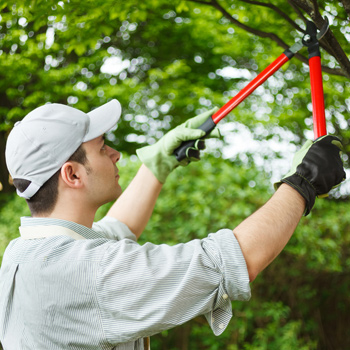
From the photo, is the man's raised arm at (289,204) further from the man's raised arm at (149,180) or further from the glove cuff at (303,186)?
the man's raised arm at (149,180)

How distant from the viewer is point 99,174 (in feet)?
6.18

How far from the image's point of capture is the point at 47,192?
184 centimetres

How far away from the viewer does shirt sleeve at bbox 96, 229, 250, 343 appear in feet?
4.76

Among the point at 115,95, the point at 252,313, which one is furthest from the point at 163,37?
the point at 252,313

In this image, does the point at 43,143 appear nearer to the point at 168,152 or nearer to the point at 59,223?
the point at 59,223

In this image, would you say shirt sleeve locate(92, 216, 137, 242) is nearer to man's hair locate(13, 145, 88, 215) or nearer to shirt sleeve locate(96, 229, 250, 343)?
man's hair locate(13, 145, 88, 215)

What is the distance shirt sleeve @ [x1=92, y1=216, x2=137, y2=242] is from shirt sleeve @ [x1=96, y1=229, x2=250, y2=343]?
2.38 ft

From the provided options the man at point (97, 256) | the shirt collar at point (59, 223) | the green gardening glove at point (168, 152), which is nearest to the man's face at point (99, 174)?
the man at point (97, 256)

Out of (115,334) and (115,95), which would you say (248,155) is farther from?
(115,334)

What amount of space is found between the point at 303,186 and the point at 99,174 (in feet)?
2.61

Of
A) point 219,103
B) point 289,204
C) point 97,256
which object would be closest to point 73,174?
point 97,256

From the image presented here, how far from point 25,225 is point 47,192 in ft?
Answer: 0.50

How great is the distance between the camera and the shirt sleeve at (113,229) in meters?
2.25

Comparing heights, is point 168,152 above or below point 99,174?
below
